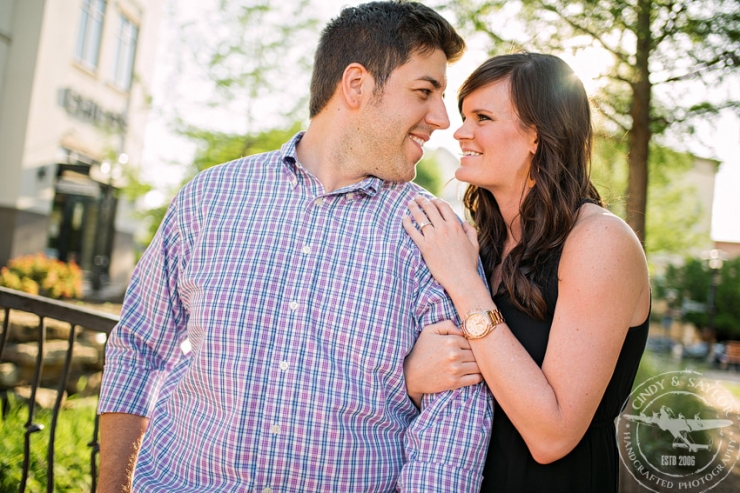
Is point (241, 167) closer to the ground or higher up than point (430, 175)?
closer to the ground

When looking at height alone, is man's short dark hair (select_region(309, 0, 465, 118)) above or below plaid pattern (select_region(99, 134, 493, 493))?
above

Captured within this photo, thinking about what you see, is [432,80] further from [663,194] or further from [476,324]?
[663,194]

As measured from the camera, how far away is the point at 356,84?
2.41 meters

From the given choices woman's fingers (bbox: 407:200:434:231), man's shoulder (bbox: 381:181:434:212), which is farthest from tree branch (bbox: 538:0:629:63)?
woman's fingers (bbox: 407:200:434:231)

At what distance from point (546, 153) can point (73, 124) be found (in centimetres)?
1642

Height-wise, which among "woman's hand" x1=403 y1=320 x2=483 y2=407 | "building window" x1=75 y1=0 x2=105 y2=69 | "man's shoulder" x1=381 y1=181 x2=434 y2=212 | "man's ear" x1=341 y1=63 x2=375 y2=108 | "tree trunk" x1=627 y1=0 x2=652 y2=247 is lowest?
"woman's hand" x1=403 y1=320 x2=483 y2=407

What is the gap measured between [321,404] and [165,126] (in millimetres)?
13881

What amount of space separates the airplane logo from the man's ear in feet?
13.5

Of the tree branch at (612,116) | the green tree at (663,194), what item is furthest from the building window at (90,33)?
the tree branch at (612,116)

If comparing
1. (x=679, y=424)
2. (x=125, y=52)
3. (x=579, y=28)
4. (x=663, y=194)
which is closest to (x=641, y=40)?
(x=579, y=28)

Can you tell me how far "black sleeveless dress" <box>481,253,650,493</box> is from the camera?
2.06m

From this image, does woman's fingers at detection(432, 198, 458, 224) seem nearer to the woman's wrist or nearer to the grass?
the woman's wrist

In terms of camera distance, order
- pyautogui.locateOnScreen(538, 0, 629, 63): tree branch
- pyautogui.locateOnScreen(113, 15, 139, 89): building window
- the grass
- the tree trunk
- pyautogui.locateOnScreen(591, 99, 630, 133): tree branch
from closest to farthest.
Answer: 1. the grass
2. pyautogui.locateOnScreen(538, 0, 629, 63): tree branch
3. the tree trunk
4. pyautogui.locateOnScreen(591, 99, 630, 133): tree branch
5. pyautogui.locateOnScreen(113, 15, 139, 89): building window

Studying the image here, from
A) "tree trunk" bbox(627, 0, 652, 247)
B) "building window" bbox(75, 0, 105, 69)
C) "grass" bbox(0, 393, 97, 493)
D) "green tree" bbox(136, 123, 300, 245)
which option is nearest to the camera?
"grass" bbox(0, 393, 97, 493)
